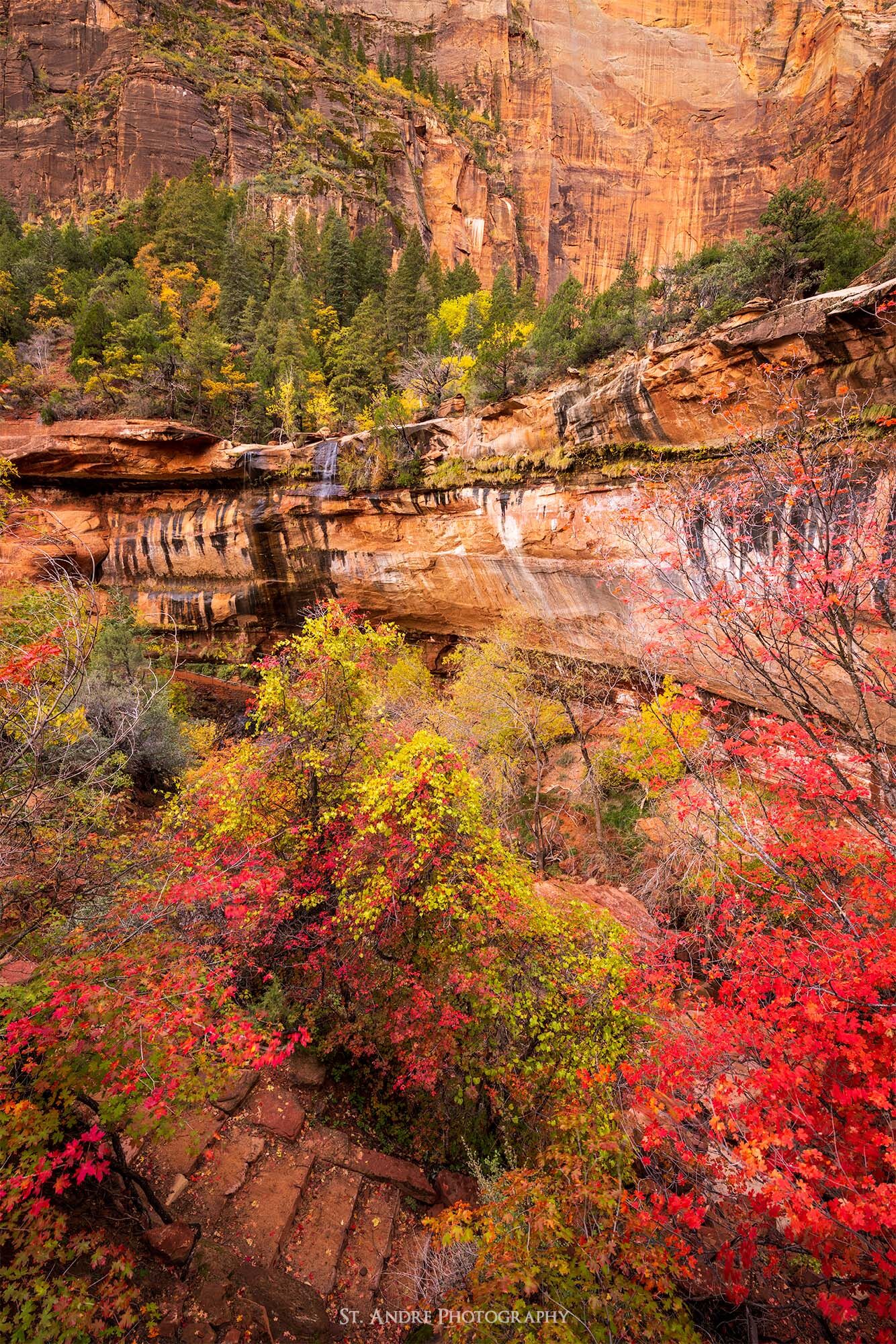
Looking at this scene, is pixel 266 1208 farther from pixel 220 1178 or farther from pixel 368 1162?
pixel 368 1162

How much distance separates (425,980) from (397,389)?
2238 cm

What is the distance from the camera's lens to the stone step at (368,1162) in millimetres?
5504

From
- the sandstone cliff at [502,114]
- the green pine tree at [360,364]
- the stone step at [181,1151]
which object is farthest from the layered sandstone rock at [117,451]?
the sandstone cliff at [502,114]

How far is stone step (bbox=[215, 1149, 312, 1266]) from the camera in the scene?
4.70 metres

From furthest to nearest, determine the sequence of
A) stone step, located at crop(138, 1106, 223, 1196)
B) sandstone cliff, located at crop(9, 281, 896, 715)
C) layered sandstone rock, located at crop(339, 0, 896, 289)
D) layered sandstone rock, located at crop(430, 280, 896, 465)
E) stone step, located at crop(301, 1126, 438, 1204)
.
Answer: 1. layered sandstone rock, located at crop(339, 0, 896, 289)
2. sandstone cliff, located at crop(9, 281, 896, 715)
3. layered sandstone rock, located at crop(430, 280, 896, 465)
4. stone step, located at crop(301, 1126, 438, 1204)
5. stone step, located at crop(138, 1106, 223, 1196)

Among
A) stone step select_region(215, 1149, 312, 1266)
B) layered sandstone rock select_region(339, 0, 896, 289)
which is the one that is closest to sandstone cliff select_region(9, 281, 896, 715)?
stone step select_region(215, 1149, 312, 1266)

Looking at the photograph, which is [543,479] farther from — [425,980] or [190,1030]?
[190,1030]

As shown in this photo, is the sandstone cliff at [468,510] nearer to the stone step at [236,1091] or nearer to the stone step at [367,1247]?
the stone step at [236,1091]

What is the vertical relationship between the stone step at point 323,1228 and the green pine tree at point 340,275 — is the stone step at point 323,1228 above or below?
below

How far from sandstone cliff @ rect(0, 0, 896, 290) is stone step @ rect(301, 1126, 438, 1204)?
40.7m

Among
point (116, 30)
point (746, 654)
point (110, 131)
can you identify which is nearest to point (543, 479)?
point (746, 654)

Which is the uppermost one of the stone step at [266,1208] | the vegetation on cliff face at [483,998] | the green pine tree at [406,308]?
the green pine tree at [406,308]

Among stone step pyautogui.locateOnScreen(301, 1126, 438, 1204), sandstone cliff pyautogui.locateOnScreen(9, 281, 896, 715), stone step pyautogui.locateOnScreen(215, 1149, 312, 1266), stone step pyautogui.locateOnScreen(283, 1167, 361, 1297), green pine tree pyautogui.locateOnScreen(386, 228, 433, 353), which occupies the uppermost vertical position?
green pine tree pyautogui.locateOnScreen(386, 228, 433, 353)

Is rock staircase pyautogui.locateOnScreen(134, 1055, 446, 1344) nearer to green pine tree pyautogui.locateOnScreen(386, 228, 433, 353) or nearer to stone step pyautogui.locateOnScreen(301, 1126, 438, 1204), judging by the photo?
stone step pyautogui.locateOnScreen(301, 1126, 438, 1204)
